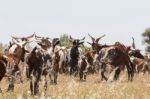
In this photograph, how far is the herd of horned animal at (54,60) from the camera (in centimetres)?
1511

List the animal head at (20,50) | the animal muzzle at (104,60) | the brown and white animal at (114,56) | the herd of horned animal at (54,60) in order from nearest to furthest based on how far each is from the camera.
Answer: the herd of horned animal at (54,60)
the animal head at (20,50)
the animal muzzle at (104,60)
the brown and white animal at (114,56)

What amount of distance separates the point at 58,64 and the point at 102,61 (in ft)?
13.3

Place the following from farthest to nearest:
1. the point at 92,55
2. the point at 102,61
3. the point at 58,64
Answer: the point at 92,55, the point at 58,64, the point at 102,61

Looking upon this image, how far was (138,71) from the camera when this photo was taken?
39062mm

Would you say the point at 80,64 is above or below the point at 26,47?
below

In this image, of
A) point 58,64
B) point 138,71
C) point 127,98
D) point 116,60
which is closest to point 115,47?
point 116,60

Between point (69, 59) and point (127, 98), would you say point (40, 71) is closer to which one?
point (127, 98)

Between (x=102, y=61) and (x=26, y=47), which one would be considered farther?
(x=102, y=61)

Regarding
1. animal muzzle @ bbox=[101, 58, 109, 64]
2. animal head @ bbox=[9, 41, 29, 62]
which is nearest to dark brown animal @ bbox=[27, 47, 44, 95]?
animal head @ bbox=[9, 41, 29, 62]

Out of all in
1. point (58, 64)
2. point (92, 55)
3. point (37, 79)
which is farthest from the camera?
point (92, 55)

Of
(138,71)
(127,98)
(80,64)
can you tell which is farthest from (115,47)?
(127,98)

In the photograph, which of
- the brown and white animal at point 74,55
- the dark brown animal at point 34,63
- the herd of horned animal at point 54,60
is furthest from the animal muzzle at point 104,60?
the dark brown animal at point 34,63

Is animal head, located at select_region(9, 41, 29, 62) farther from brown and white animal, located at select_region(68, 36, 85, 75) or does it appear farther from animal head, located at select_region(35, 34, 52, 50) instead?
brown and white animal, located at select_region(68, 36, 85, 75)

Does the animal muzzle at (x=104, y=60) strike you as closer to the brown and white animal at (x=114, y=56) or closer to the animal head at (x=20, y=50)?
the brown and white animal at (x=114, y=56)
